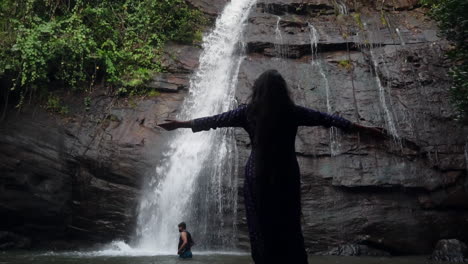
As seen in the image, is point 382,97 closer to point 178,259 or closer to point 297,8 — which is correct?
point 297,8

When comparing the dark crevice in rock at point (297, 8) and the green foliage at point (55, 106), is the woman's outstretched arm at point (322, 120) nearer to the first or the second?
the green foliage at point (55, 106)

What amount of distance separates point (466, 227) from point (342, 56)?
5168 millimetres

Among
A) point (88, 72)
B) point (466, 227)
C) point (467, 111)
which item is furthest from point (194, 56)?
point (466, 227)

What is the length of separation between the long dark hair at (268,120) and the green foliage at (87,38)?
8484 millimetres

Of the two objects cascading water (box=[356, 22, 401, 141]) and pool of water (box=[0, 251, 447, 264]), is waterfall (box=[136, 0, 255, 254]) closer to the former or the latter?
pool of water (box=[0, 251, 447, 264])

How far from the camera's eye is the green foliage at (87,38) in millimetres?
10531

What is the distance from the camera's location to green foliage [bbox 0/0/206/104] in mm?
10531

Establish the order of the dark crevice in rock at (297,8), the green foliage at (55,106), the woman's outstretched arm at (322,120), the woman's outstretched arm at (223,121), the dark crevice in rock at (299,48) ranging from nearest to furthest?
the woman's outstretched arm at (322,120) < the woman's outstretched arm at (223,121) < the green foliage at (55,106) < the dark crevice in rock at (299,48) < the dark crevice in rock at (297,8)

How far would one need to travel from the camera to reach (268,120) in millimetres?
2564

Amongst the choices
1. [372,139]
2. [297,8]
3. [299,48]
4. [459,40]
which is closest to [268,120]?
[372,139]

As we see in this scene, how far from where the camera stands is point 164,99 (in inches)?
436

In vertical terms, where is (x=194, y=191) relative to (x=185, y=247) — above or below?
above

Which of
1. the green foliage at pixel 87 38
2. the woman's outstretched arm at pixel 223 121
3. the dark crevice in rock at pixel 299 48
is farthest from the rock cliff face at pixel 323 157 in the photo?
the woman's outstretched arm at pixel 223 121

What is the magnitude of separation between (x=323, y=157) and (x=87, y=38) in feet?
22.1
